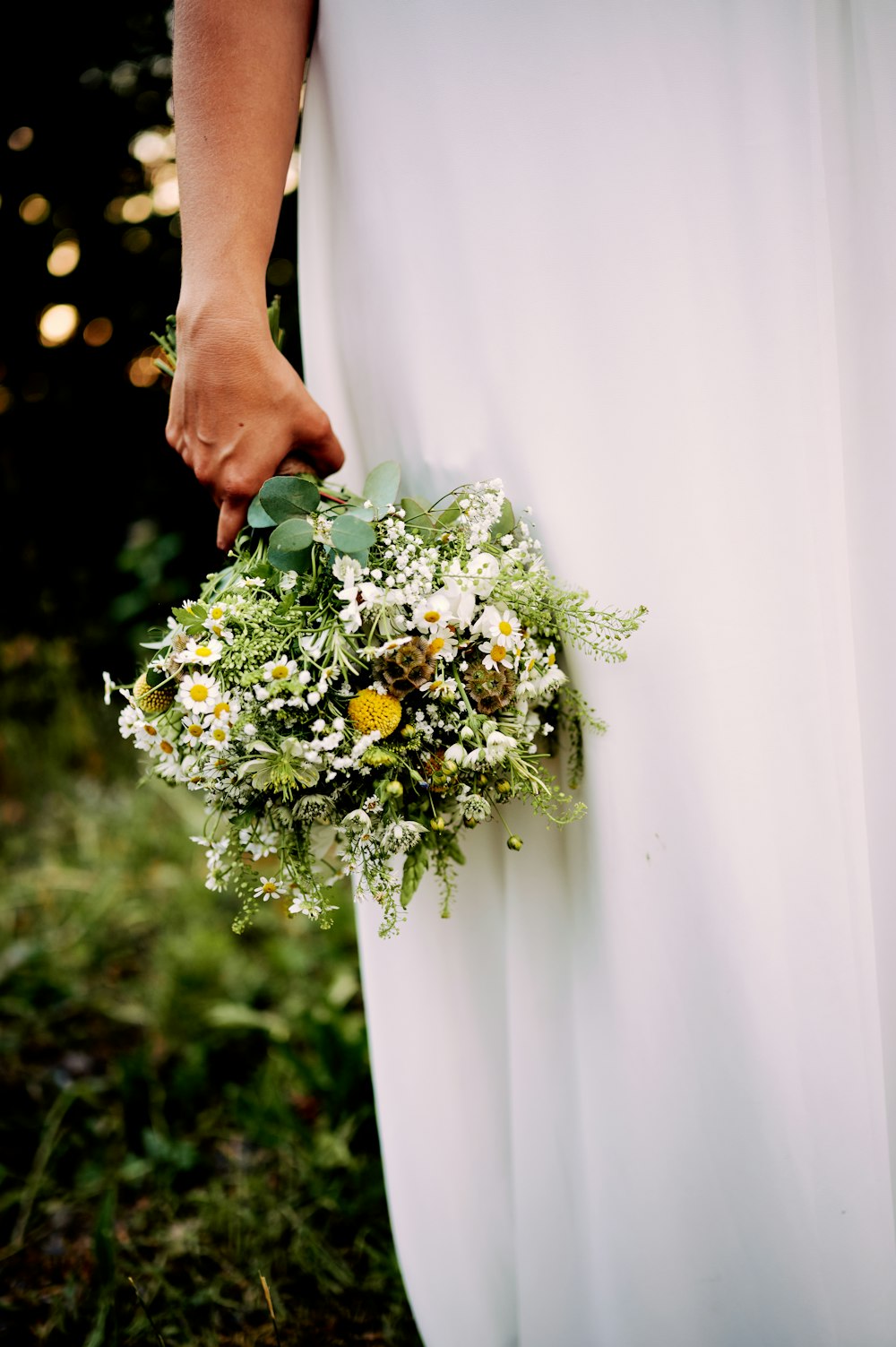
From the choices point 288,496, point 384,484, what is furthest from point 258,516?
point 384,484

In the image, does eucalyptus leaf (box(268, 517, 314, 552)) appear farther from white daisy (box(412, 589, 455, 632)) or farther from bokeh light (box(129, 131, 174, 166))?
bokeh light (box(129, 131, 174, 166))

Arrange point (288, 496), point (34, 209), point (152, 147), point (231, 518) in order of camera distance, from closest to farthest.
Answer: point (288, 496) → point (231, 518) → point (152, 147) → point (34, 209)

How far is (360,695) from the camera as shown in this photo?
38.1 inches

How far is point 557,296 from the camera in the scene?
1046 millimetres

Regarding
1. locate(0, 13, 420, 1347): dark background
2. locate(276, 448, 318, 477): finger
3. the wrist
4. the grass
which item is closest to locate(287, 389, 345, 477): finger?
locate(276, 448, 318, 477): finger

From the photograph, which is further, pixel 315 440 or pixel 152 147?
pixel 152 147

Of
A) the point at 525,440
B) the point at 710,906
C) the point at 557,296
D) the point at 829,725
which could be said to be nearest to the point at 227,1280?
the point at 710,906

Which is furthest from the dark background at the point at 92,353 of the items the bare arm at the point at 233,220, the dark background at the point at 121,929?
the bare arm at the point at 233,220

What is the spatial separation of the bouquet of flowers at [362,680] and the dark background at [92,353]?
1.59 metres

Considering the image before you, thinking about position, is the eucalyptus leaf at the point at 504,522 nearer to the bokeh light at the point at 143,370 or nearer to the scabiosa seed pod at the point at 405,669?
the scabiosa seed pod at the point at 405,669

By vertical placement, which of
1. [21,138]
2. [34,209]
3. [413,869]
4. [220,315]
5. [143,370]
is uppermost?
[21,138]

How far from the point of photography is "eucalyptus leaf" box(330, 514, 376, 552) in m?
0.98

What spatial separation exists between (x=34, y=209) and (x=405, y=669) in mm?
2674

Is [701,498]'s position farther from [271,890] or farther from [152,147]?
[152,147]
